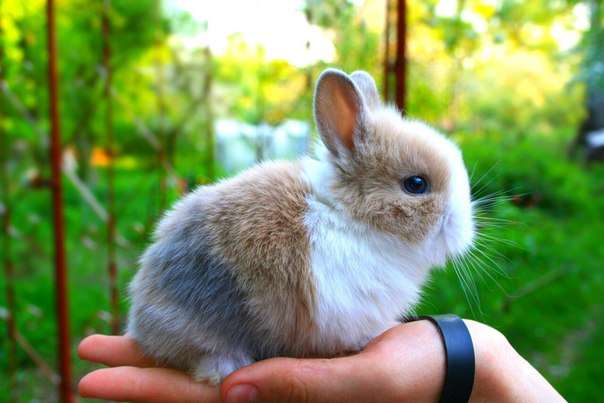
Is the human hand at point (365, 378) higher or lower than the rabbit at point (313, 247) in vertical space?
lower

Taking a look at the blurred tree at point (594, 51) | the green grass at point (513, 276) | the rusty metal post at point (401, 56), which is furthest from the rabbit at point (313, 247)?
the blurred tree at point (594, 51)

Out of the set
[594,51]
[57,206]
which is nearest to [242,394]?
[57,206]

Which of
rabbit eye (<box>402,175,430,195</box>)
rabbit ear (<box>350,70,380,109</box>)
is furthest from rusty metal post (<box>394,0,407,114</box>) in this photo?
rabbit eye (<box>402,175,430,195</box>)

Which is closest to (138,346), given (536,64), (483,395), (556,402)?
(483,395)

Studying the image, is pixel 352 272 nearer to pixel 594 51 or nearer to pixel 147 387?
pixel 147 387

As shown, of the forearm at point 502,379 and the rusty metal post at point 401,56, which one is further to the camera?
the rusty metal post at point 401,56

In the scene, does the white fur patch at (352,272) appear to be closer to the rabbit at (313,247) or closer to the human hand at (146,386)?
the rabbit at (313,247)

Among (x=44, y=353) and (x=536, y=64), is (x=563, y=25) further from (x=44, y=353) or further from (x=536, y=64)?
(x=44, y=353)
